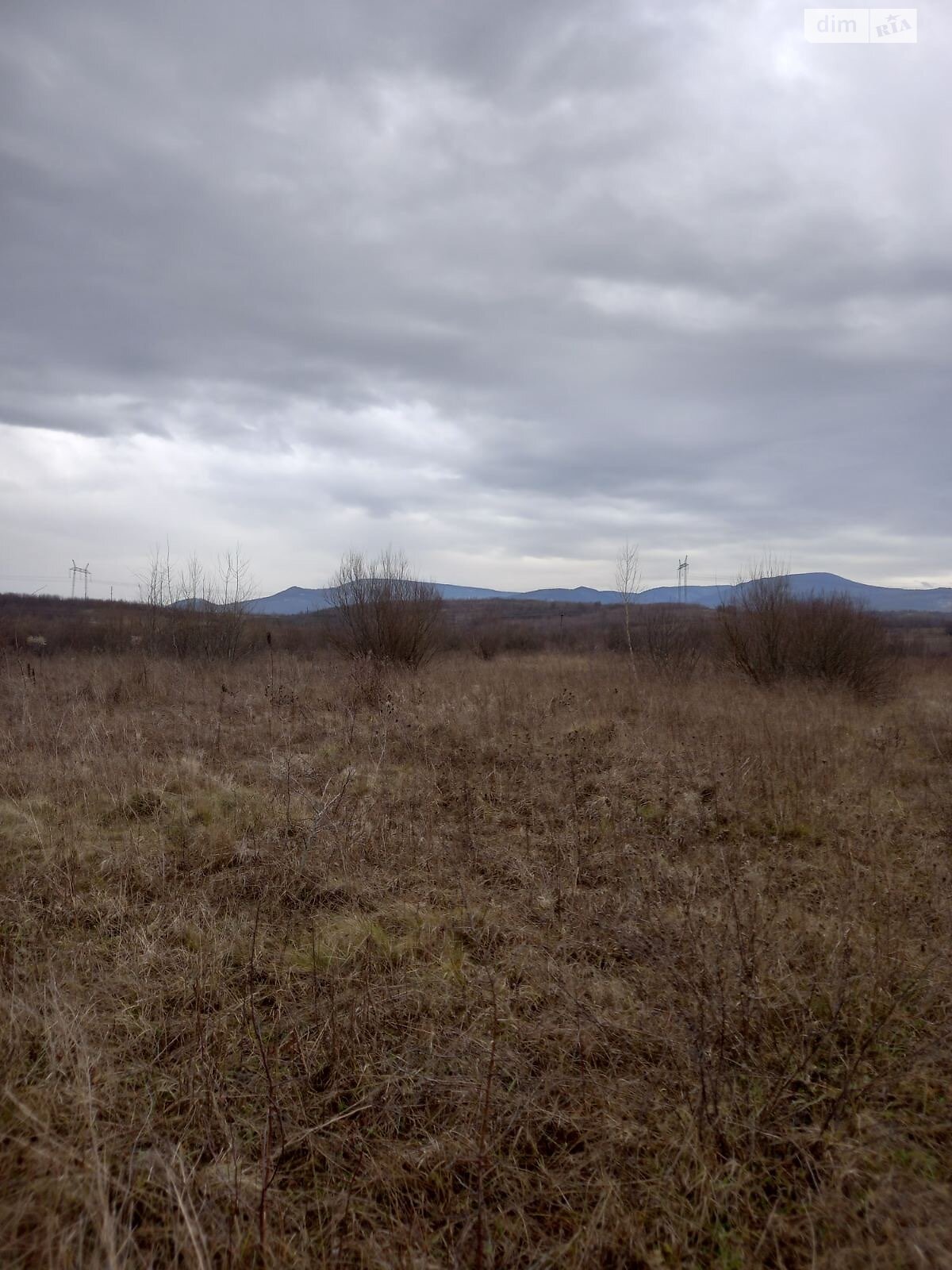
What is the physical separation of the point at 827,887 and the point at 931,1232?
9.79 ft

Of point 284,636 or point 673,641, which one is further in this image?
point 284,636

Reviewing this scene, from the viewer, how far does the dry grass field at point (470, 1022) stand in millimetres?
1978

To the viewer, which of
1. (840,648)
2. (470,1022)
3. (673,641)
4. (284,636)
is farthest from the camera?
(284,636)

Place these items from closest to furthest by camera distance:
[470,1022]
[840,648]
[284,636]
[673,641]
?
[470,1022]
[840,648]
[673,641]
[284,636]

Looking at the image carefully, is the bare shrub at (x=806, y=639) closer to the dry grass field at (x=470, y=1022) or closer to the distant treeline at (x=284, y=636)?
the distant treeline at (x=284, y=636)

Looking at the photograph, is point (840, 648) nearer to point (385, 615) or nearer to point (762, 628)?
point (762, 628)

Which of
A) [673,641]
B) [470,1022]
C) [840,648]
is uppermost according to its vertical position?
[673,641]

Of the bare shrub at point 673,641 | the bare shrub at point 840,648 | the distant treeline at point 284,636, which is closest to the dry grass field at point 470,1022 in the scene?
the distant treeline at point 284,636

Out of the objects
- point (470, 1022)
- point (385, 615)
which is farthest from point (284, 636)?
point (470, 1022)

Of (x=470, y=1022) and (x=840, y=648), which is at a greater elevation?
(x=840, y=648)

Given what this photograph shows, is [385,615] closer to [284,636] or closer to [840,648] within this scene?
[840,648]

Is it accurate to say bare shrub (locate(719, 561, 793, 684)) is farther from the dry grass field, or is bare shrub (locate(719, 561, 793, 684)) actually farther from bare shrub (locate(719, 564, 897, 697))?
the dry grass field

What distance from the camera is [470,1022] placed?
3066mm

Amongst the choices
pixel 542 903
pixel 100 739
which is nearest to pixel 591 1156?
pixel 542 903
